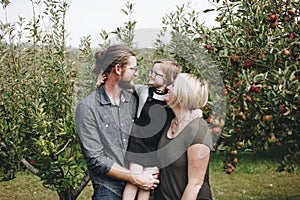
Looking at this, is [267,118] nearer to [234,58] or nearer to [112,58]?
[234,58]

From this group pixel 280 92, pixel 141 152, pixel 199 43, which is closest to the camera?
pixel 141 152

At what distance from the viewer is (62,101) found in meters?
4.37

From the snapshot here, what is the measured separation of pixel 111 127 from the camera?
252cm

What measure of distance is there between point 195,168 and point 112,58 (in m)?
0.66

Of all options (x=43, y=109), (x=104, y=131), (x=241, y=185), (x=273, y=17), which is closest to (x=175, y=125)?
(x=104, y=131)

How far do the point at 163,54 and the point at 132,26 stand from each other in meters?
0.38

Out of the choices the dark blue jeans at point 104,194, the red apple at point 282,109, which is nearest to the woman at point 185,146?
the dark blue jeans at point 104,194

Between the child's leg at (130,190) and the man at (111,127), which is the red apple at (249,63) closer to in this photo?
the man at (111,127)

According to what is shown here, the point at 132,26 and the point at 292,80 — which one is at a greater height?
the point at 132,26

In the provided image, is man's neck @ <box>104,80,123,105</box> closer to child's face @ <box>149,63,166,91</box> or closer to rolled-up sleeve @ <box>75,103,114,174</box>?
rolled-up sleeve @ <box>75,103,114,174</box>

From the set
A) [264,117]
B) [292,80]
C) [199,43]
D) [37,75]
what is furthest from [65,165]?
[292,80]

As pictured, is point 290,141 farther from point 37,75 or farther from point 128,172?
point 37,75

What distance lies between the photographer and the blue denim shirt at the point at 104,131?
97.6 inches

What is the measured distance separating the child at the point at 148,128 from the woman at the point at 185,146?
1.7 inches
